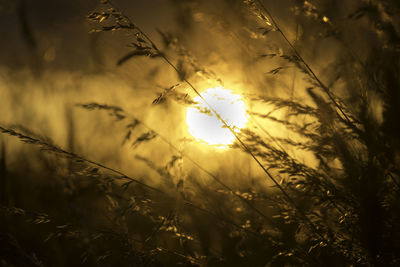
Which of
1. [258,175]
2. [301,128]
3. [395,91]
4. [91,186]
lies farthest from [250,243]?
[395,91]

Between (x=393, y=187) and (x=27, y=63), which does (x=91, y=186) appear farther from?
(x=393, y=187)

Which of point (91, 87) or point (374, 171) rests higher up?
point (91, 87)

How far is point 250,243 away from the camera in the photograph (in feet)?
3.86

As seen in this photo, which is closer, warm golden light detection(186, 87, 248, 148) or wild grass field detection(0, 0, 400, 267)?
wild grass field detection(0, 0, 400, 267)

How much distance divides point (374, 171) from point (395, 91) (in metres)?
0.18

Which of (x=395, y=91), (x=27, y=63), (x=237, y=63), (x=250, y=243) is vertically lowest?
(x=250, y=243)

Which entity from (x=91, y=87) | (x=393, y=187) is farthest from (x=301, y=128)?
(x=91, y=87)

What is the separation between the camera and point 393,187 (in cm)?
86

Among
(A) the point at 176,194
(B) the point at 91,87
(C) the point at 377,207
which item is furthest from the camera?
(B) the point at 91,87

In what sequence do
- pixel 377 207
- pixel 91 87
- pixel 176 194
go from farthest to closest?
pixel 91 87, pixel 176 194, pixel 377 207

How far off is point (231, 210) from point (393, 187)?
57 centimetres

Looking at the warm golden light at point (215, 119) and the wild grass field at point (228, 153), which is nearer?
the wild grass field at point (228, 153)

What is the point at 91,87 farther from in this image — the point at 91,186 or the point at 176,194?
the point at 176,194

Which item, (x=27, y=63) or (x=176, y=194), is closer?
(x=176, y=194)
